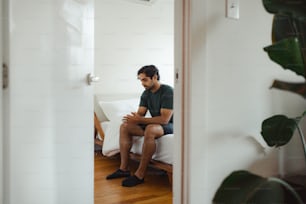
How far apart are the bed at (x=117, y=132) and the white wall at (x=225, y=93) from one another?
1.14m

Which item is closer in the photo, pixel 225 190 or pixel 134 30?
pixel 225 190

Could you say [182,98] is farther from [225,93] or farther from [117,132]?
[117,132]

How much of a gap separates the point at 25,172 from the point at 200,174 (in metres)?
0.79

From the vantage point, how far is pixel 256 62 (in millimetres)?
1391

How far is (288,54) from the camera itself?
3.68ft

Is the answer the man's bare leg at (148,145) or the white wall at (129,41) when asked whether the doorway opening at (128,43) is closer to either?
the white wall at (129,41)

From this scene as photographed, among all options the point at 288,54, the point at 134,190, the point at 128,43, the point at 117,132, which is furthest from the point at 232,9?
the point at 128,43

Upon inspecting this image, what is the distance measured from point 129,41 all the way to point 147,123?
151cm

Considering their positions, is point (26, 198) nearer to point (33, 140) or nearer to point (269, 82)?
point (33, 140)

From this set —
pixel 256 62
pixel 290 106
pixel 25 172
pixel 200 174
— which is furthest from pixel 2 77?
pixel 290 106

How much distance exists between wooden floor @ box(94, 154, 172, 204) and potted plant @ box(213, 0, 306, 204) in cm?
106

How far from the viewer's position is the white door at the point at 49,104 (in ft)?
4.59

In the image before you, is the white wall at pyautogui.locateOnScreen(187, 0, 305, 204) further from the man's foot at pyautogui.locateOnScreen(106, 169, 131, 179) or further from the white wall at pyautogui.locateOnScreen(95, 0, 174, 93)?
the white wall at pyautogui.locateOnScreen(95, 0, 174, 93)

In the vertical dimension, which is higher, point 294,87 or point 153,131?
point 294,87
